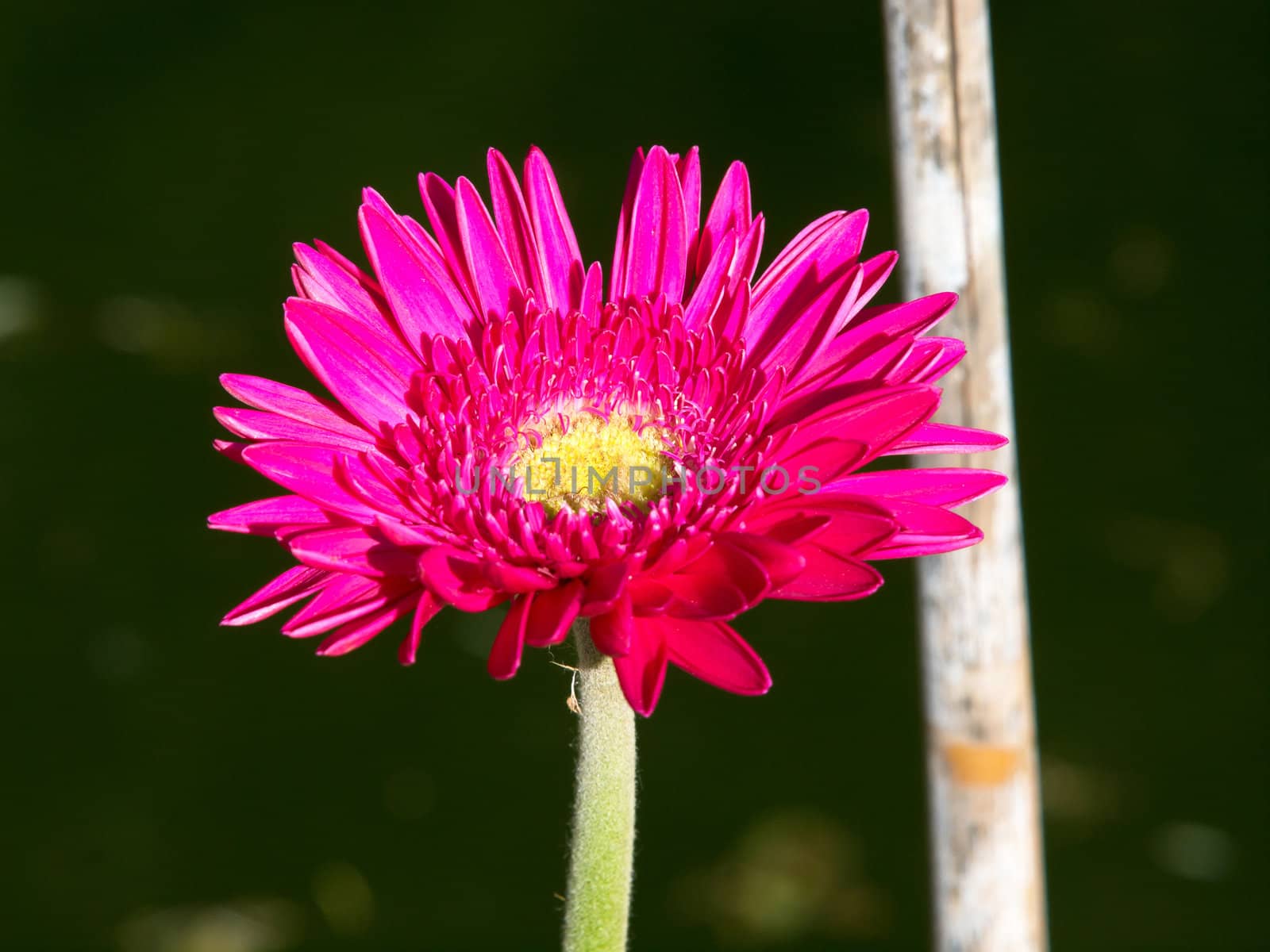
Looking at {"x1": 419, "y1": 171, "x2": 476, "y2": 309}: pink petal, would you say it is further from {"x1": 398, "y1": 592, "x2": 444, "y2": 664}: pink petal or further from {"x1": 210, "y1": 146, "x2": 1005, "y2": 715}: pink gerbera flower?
{"x1": 398, "y1": 592, "x2": 444, "y2": 664}: pink petal

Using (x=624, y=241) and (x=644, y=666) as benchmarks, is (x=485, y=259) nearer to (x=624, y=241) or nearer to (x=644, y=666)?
(x=624, y=241)

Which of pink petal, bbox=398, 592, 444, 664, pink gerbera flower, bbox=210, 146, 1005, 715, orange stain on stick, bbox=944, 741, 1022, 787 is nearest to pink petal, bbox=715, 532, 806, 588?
pink gerbera flower, bbox=210, 146, 1005, 715

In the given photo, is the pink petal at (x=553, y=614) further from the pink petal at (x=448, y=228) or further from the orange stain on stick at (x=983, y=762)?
the orange stain on stick at (x=983, y=762)

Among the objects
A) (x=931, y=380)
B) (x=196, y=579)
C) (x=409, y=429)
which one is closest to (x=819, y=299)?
(x=931, y=380)

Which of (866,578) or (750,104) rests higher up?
(750,104)

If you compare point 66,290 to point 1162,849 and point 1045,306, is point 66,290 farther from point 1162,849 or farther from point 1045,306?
point 1162,849
